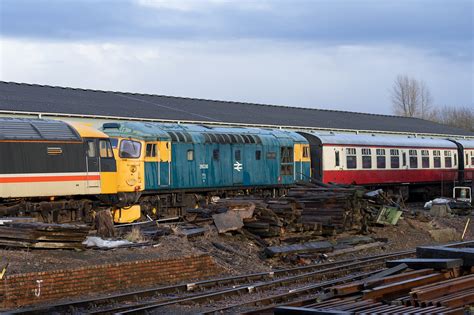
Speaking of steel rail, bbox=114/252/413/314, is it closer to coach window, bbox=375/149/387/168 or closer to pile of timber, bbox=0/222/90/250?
pile of timber, bbox=0/222/90/250

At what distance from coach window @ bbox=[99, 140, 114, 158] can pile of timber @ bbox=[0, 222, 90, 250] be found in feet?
22.0

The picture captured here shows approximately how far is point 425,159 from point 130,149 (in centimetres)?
2116

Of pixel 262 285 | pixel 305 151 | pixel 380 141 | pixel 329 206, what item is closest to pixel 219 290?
pixel 262 285

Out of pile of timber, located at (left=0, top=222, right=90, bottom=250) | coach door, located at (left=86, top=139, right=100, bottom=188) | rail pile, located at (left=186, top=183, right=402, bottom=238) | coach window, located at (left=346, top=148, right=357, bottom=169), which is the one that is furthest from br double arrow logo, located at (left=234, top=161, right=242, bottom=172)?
pile of timber, located at (left=0, top=222, right=90, bottom=250)

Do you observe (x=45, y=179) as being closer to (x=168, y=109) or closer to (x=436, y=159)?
(x=168, y=109)

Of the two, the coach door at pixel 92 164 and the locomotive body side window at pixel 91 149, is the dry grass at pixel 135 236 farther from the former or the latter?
the locomotive body side window at pixel 91 149

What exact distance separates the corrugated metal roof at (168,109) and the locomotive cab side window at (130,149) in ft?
21.9

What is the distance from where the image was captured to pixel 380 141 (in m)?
36.3

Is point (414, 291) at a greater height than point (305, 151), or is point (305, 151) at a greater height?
point (305, 151)

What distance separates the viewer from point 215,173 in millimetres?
26672

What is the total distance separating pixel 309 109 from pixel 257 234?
36457 mm

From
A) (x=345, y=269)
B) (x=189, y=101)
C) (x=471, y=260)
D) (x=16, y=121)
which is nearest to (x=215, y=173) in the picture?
(x=16, y=121)

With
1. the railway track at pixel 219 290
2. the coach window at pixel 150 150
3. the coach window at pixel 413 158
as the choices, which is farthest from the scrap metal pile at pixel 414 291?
the coach window at pixel 413 158

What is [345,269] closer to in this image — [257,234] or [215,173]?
[257,234]
